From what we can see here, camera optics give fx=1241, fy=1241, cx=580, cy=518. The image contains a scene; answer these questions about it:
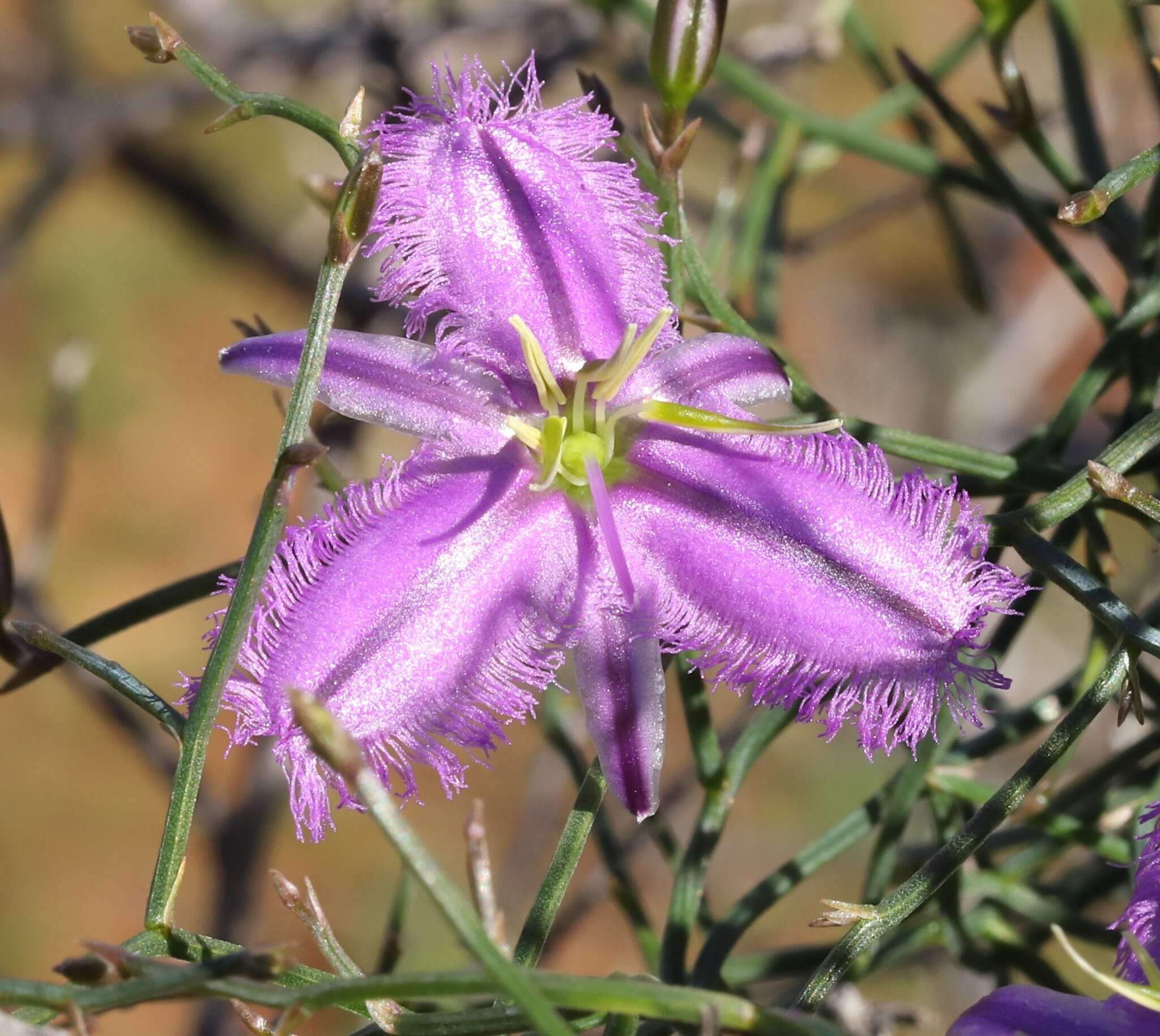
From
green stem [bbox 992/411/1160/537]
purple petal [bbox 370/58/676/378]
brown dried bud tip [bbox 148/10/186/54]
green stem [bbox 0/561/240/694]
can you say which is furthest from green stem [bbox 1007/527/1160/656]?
brown dried bud tip [bbox 148/10/186/54]

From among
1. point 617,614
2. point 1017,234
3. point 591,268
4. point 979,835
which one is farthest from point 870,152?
point 1017,234

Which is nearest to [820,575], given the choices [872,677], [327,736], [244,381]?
[872,677]

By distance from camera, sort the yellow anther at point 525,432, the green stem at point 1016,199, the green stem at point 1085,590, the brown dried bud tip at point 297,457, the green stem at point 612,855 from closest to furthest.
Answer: the brown dried bud tip at point 297,457, the green stem at point 1085,590, the yellow anther at point 525,432, the green stem at point 1016,199, the green stem at point 612,855

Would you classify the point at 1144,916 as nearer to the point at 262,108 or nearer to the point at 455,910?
the point at 455,910

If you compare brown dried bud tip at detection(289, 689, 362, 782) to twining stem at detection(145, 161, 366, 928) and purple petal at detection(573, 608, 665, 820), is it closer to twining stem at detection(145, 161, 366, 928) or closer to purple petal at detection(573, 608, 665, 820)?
twining stem at detection(145, 161, 366, 928)

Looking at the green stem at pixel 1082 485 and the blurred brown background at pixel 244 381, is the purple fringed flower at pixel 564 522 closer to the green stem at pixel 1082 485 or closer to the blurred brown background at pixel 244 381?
the green stem at pixel 1082 485

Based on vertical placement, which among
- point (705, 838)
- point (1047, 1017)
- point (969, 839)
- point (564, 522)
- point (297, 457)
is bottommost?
point (1047, 1017)

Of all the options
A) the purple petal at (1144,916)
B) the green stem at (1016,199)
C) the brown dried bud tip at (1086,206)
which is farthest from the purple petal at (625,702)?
the green stem at (1016,199)
